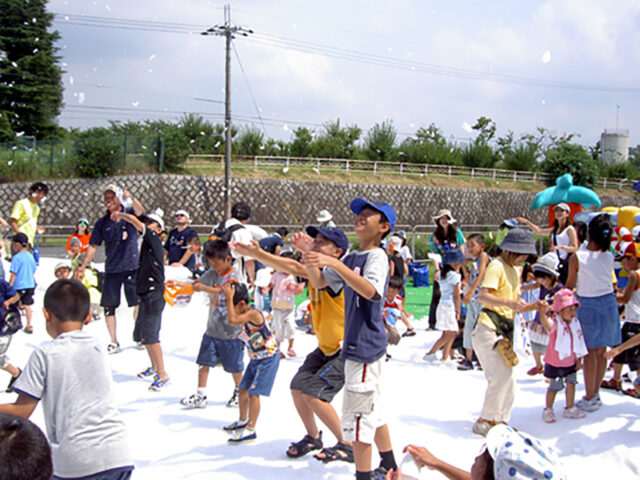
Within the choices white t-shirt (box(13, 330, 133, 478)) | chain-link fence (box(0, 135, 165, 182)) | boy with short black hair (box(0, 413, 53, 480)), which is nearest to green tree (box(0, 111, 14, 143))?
chain-link fence (box(0, 135, 165, 182))

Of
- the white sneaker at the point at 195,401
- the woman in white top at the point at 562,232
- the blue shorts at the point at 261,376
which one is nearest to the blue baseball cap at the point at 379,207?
the blue shorts at the point at 261,376

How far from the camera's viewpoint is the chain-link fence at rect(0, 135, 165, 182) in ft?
81.3

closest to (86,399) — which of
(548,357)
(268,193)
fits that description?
(548,357)

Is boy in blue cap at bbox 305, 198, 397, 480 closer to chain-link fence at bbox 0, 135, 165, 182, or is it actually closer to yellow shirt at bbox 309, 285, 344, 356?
yellow shirt at bbox 309, 285, 344, 356

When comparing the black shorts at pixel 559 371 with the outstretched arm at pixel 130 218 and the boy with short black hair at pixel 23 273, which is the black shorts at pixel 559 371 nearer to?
the outstretched arm at pixel 130 218

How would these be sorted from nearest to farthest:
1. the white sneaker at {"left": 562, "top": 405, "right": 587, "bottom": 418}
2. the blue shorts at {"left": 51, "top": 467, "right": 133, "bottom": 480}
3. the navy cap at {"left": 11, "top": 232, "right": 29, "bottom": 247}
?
the blue shorts at {"left": 51, "top": 467, "right": 133, "bottom": 480}
the white sneaker at {"left": 562, "top": 405, "right": 587, "bottom": 418}
the navy cap at {"left": 11, "top": 232, "right": 29, "bottom": 247}

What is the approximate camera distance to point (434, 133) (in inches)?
1826

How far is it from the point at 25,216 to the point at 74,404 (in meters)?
7.42

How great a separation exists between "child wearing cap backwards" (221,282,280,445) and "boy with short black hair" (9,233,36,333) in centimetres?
441

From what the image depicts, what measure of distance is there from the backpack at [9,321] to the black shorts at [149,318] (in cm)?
112

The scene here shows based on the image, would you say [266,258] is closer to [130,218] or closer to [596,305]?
[130,218]

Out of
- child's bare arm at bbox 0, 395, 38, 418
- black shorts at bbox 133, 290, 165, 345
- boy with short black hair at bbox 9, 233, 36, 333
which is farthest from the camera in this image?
boy with short black hair at bbox 9, 233, 36, 333

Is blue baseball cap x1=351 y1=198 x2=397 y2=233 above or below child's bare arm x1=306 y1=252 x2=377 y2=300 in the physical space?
above

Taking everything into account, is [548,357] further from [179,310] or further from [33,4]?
[33,4]
